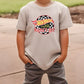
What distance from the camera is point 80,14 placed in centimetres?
1223

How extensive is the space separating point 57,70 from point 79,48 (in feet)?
7.94

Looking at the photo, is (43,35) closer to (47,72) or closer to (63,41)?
(63,41)

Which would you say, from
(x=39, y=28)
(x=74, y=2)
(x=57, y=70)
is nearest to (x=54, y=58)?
(x=57, y=70)

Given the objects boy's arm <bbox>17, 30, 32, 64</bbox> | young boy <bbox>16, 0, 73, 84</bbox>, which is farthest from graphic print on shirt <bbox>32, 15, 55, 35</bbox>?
boy's arm <bbox>17, 30, 32, 64</bbox>

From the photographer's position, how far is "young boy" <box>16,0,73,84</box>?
1831mm

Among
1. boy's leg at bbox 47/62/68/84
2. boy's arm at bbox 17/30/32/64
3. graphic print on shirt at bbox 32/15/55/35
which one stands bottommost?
boy's leg at bbox 47/62/68/84

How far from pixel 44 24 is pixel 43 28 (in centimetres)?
3

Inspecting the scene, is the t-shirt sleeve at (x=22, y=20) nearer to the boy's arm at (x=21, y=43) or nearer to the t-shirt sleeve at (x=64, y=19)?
the boy's arm at (x=21, y=43)

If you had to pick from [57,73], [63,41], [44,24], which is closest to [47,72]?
[57,73]

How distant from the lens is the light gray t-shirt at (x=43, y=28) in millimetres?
1829

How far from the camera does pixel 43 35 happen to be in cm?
183

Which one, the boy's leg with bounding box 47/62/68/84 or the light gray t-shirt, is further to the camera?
the boy's leg with bounding box 47/62/68/84

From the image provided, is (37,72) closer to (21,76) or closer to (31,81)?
(31,81)

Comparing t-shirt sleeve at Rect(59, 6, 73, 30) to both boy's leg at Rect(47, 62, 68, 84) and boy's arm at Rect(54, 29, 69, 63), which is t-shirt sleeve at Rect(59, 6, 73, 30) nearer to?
boy's arm at Rect(54, 29, 69, 63)
